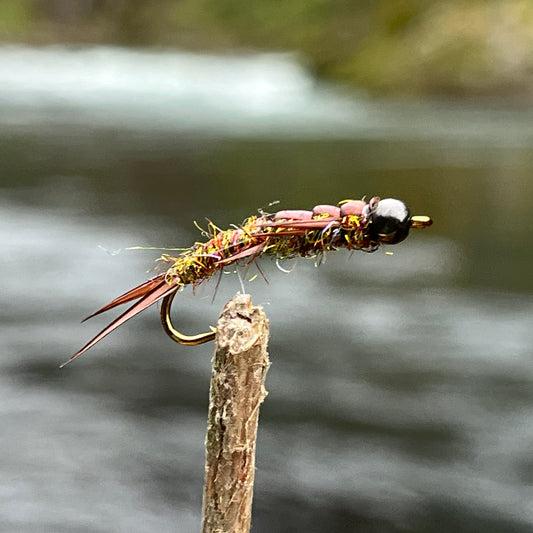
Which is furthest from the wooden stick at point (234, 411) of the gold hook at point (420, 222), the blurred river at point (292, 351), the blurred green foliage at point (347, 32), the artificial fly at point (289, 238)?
the blurred green foliage at point (347, 32)

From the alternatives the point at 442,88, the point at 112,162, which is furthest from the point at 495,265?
the point at 442,88

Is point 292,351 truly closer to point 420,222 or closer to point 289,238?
point 289,238

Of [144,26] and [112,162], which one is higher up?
[144,26]

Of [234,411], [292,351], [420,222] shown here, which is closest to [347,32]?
[292,351]

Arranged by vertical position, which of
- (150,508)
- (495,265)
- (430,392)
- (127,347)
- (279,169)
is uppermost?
(279,169)

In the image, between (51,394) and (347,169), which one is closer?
(51,394)

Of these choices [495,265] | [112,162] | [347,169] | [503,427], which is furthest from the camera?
[112,162]

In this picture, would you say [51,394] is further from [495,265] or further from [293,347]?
[495,265]
